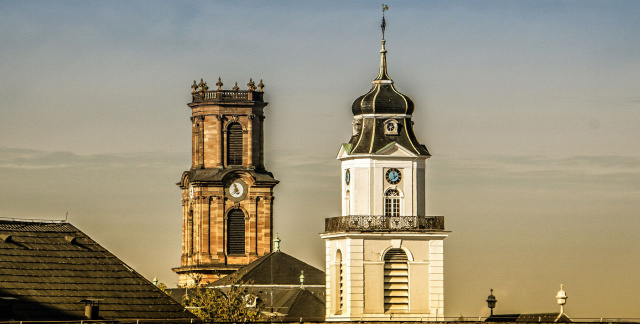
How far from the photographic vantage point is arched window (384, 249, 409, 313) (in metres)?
115

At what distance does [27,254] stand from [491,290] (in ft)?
97.2

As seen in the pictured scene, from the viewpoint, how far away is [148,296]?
112812 mm

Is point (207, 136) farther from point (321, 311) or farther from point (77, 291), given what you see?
point (77, 291)

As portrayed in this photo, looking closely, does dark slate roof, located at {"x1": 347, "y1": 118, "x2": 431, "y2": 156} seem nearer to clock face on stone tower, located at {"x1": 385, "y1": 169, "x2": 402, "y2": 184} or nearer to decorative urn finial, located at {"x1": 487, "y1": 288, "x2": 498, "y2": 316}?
clock face on stone tower, located at {"x1": 385, "y1": 169, "x2": 402, "y2": 184}

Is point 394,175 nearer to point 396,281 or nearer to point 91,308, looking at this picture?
point 396,281

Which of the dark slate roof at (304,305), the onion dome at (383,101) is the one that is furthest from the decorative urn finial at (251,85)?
the onion dome at (383,101)

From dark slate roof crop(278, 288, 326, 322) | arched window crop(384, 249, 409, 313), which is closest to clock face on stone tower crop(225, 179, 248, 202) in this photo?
dark slate roof crop(278, 288, 326, 322)

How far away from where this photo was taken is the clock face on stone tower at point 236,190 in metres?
194

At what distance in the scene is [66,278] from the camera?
4397 inches

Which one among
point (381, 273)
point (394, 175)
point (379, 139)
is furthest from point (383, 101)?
point (381, 273)

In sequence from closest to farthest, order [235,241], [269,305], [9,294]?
[9,294] → [269,305] → [235,241]

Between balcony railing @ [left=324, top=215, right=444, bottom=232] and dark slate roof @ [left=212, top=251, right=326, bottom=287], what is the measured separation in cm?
5050

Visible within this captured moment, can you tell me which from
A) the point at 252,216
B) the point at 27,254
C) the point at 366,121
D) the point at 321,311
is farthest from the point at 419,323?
the point at 252,216

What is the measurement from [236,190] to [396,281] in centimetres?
7874
